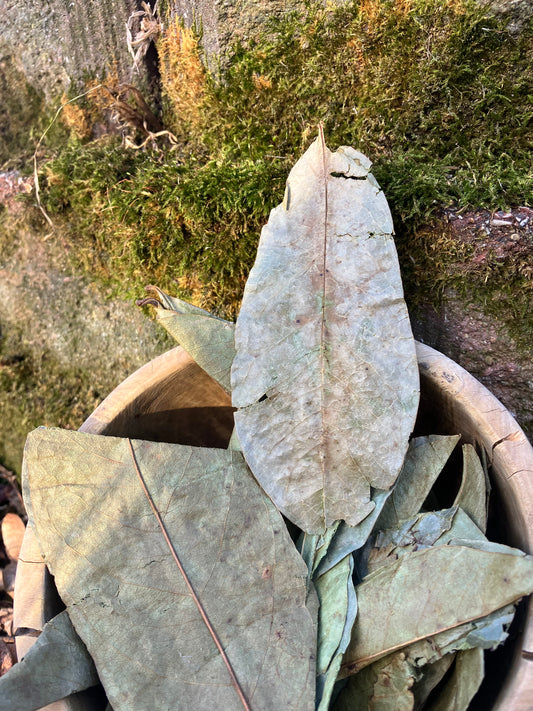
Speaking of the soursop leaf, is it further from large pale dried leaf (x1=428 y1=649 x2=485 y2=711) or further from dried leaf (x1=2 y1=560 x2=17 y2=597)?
dried leaf (x1=2 y1=560 x2=17 y2=597)

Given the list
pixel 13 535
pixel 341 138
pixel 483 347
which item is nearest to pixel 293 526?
pixel 483 347

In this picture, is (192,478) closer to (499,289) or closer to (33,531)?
(33,531)

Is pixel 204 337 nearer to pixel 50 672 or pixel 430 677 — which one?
pixel 50 672

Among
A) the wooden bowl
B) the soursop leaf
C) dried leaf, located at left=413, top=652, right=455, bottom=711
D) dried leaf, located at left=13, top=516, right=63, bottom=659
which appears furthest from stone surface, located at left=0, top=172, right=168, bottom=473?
dried leaf, located at left=413, top=652, right=455, bottom=711

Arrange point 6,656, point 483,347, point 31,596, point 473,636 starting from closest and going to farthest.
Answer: point 473,636 → point 31,596 → point 483,347 → point 6,656

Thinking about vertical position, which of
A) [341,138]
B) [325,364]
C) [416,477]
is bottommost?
[416,477]

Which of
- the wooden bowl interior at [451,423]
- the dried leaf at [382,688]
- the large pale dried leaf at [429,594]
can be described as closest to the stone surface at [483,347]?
the wooden bowl interior at [451,423]
